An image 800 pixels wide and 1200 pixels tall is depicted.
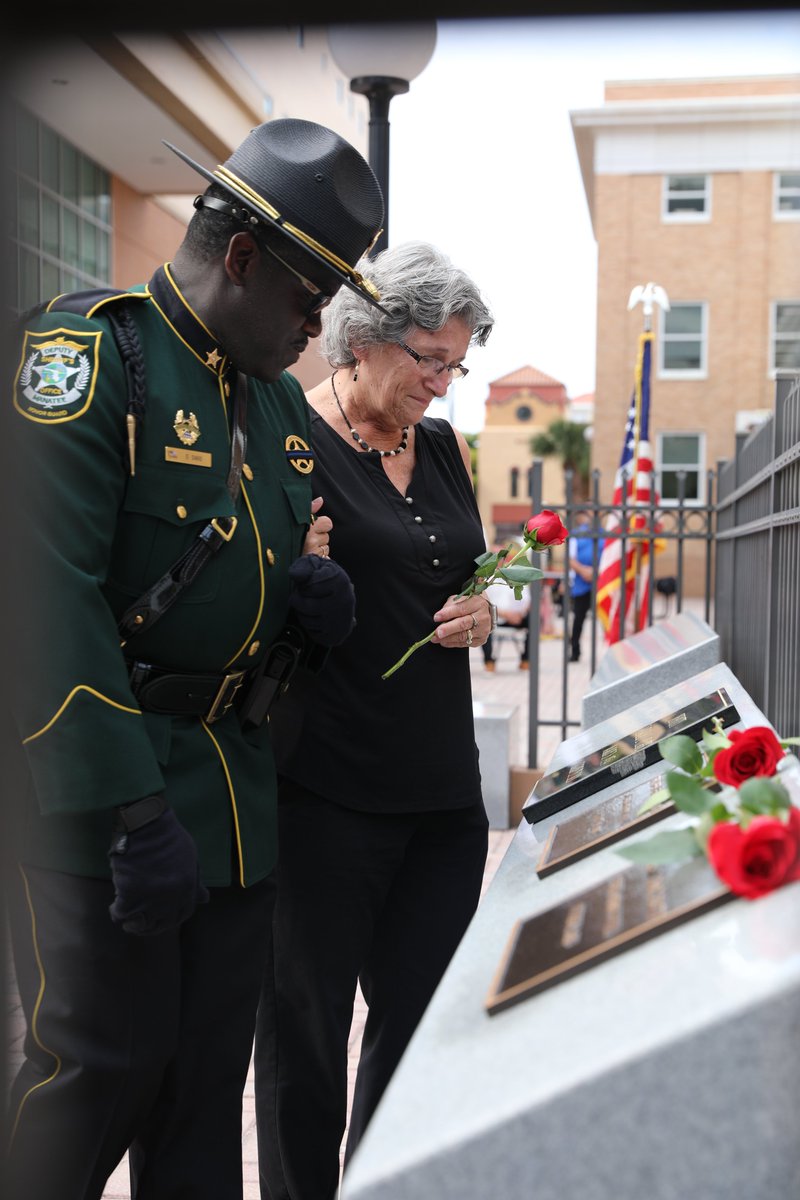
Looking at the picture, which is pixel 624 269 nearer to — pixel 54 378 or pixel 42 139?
pixel 42 139

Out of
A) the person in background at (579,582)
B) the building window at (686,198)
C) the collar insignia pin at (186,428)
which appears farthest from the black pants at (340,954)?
the building window at (686,198)

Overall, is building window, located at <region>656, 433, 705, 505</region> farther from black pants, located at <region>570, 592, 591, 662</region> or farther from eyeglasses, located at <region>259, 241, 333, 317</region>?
eyeglasses, located at <region>259, 241, 333, 317</region>

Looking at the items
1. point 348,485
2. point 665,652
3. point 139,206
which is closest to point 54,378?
point 348,485

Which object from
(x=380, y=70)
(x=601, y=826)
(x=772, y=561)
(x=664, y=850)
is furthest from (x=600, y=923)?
(x=380, y=70)

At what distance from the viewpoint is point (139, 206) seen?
14672 millimetres

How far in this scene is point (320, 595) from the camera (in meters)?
2.19

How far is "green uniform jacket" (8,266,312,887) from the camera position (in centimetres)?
177

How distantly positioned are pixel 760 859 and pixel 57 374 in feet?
3.91

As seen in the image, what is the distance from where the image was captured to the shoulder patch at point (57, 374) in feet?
5.99

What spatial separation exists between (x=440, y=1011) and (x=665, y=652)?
2.71m

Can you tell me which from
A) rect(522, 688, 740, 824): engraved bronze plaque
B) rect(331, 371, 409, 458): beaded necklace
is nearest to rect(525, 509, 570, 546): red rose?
rect(331, 371, 409, 458): beaded necklace

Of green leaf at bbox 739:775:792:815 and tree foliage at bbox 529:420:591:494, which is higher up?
tree foliage at bbox 529:420:591:494

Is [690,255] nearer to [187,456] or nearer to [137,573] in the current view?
[187,456]

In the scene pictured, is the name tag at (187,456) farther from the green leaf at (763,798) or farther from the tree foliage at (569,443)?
the tree foliage at (569,443)
